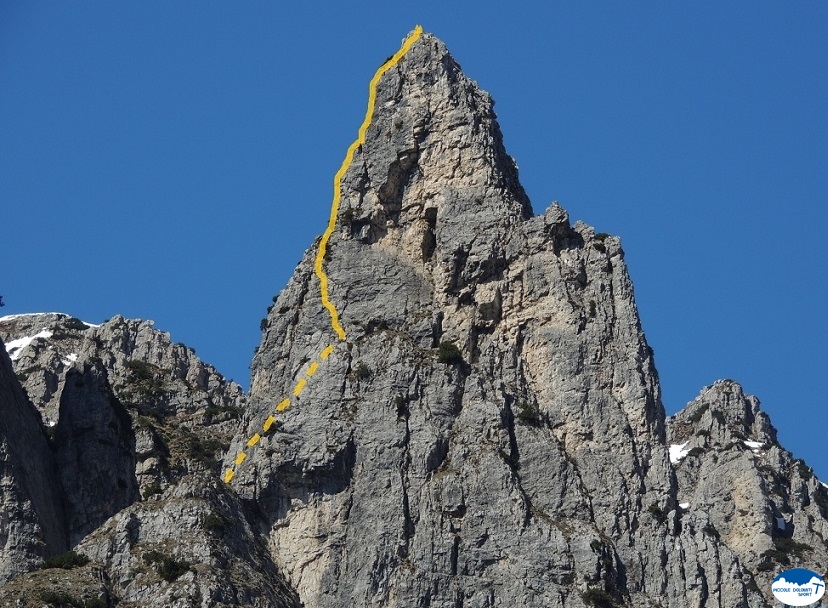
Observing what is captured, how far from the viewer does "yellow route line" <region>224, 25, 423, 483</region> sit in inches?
5423

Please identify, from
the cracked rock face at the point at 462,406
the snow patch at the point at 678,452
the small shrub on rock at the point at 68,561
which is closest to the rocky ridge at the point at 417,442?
the cracked rock face at the point at 462,406

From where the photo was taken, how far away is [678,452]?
188000 millimetres

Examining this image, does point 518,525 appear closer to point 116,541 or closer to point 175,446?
point 116,541

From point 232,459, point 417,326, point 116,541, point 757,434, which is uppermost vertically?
point 757,434

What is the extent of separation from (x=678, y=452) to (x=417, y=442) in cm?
6086

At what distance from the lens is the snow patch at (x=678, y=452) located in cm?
18575

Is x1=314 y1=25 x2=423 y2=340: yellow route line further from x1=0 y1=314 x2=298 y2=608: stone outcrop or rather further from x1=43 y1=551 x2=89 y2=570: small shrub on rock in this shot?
x1=43 y1=551 x2=89 y2=570: small shrub on rock

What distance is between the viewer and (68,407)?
14600 cm

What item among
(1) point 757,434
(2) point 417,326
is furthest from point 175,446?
(1) point 757,434

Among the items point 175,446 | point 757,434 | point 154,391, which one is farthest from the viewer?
point 757,434

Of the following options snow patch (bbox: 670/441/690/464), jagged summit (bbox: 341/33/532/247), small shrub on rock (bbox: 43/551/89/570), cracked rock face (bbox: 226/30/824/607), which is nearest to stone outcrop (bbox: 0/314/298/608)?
small shrub on rock (bbox: 43/551/89/570)

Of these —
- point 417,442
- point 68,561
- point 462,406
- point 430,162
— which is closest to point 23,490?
point 68,561

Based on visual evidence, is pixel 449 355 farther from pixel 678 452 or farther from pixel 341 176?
pixel 678 452

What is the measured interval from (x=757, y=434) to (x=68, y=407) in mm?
72566
